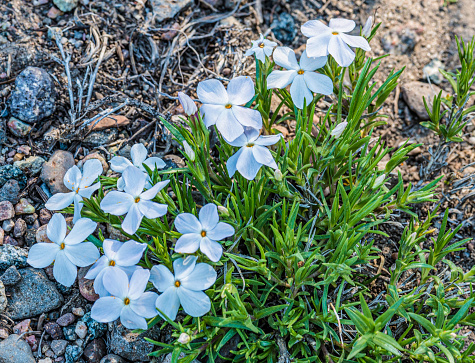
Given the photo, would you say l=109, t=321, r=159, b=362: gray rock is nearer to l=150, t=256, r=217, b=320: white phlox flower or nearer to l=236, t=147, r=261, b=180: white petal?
l=150, t=256, r=217, b=320: white phlox flower

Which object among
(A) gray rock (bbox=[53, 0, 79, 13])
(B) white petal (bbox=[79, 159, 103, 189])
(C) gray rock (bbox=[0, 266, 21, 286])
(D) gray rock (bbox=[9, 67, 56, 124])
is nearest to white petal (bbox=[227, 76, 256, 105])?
(B) white petal (bbox=[79, 159, 103, 189])

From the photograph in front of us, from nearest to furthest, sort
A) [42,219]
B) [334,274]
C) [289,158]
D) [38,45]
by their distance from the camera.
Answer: [334,274], [289,158], [42,219], [38,45]

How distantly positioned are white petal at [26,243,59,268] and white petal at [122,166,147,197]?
564 mm

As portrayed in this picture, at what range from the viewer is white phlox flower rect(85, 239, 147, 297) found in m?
2.21

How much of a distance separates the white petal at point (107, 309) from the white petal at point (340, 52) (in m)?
1.82

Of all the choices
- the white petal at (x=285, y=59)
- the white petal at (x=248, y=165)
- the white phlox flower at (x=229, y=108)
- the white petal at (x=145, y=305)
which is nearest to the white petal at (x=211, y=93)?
the white phlox flower at (x=229, y=108)

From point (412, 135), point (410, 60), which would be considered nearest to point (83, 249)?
point (412, 135)

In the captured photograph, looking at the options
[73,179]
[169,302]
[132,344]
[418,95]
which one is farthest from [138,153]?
[418,95]

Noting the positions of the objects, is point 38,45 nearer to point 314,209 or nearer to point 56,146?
point 56,146

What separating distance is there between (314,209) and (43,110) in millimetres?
2206

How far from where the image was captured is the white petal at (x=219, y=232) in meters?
2.14

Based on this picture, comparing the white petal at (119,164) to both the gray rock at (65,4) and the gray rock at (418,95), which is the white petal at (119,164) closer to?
the gray rock at (65,4)

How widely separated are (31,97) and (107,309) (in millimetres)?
1892

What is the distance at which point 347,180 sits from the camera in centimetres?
314
